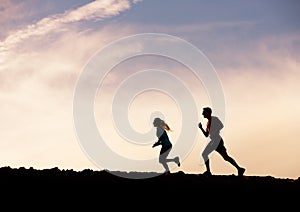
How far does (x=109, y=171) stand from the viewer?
49.9ft

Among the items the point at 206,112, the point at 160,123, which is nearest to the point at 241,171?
the point at 206,112

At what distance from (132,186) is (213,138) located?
413cm

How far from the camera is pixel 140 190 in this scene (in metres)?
12.2

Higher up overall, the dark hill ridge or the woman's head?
the woman's head

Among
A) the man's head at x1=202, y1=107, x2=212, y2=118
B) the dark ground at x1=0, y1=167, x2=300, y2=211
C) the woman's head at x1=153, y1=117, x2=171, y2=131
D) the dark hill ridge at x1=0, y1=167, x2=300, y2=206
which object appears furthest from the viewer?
the woman's head at x1=153, y1=117, x2=171, y2=131

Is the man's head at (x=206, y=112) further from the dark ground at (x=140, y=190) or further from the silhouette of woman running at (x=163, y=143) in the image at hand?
the dark ground at (x=140, y=190)

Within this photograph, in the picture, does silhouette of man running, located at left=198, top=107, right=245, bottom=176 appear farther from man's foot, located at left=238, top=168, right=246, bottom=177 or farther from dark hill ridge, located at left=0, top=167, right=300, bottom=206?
dark hill ridge, located at left=0, top=167, right=300, bottom=206

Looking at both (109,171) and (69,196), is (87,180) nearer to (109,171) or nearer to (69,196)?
(69,196)

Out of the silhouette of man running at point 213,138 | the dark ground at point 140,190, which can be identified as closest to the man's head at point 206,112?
the silhouette of man running at point 213,138

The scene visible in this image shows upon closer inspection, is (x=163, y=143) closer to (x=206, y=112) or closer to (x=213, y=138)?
(x=213, y=138)

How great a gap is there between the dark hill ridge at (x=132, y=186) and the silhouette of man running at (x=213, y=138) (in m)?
1.41

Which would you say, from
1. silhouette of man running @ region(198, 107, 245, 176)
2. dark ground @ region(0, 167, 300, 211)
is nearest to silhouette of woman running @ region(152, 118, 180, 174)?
silhouette of man running @ region(198, 107, 245, 176)

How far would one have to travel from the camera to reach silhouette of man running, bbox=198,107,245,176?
15.7 metres

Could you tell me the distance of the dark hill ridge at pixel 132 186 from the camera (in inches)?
466
